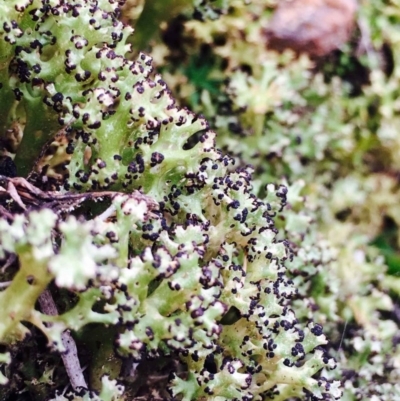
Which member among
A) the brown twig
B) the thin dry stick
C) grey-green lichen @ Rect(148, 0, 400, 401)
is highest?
grey-green lichen @ Rect(148, 0, 400, 401)

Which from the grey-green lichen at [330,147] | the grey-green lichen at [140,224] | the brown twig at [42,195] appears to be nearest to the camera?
the grey-green lichen at [140,224]

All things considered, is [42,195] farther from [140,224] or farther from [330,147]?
[330,147]

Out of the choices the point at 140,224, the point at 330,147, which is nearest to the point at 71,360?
the point at 140,224

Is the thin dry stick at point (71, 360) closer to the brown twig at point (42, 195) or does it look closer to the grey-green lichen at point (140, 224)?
the grey-green lichen at point (140, 224)

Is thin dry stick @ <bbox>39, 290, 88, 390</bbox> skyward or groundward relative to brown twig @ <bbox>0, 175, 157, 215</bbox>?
groundward

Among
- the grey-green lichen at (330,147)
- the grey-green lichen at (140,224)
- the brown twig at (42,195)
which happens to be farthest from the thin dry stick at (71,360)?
the grey-green lichen at (330,147)

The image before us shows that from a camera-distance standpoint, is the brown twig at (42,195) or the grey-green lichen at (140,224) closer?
the grey-green lichen at (140,224)

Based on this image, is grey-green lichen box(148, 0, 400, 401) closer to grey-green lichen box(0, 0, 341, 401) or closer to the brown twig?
grey-green lichen box(0, 0, 341, 401)

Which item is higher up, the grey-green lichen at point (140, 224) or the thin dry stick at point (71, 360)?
the grey-green lichen at point (140, 224)

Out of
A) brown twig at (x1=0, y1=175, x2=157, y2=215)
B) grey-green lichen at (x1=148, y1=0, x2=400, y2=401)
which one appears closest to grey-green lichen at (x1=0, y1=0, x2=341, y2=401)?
brown twig at (x1=0, y1=175, x2=157, y2=215)
